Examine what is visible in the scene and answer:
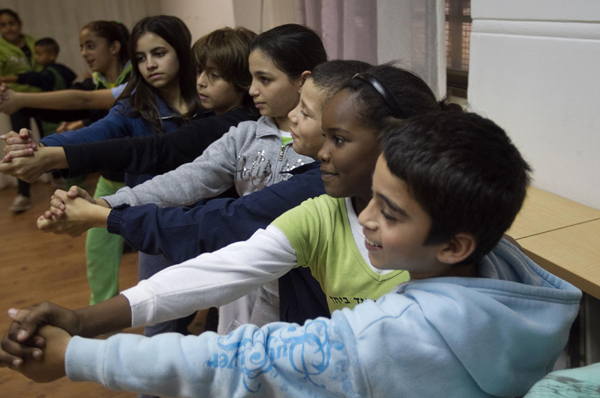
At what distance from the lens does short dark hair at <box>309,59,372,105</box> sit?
1.13 metres

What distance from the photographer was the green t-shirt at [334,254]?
905 mm

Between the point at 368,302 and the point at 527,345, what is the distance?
0.69 ft

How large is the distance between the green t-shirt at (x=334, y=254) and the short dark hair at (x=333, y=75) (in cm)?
27

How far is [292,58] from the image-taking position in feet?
4.63

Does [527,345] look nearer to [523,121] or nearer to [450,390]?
[450,390]

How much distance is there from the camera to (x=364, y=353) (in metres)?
0.64

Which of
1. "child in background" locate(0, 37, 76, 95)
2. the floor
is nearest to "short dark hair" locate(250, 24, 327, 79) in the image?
the floor

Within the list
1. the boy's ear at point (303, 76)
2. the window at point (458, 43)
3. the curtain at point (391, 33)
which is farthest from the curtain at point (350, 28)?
the boy's ear at point (303, 76)

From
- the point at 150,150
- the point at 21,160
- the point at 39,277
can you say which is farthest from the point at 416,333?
the point at 39,277

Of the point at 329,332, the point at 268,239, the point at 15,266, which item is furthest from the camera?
the point at 15,266

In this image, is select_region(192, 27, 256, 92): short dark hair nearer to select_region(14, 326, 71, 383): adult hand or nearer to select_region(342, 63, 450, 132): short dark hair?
select_region(342, 63, 450, 132): short dark hair

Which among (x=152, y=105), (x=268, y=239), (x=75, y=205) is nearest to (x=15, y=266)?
(x=152, y=105)

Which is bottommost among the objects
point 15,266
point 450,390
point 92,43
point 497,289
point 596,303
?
point 15,266

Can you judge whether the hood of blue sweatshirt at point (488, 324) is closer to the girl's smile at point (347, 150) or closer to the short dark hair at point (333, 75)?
the girl's smile at point (347, 150)
